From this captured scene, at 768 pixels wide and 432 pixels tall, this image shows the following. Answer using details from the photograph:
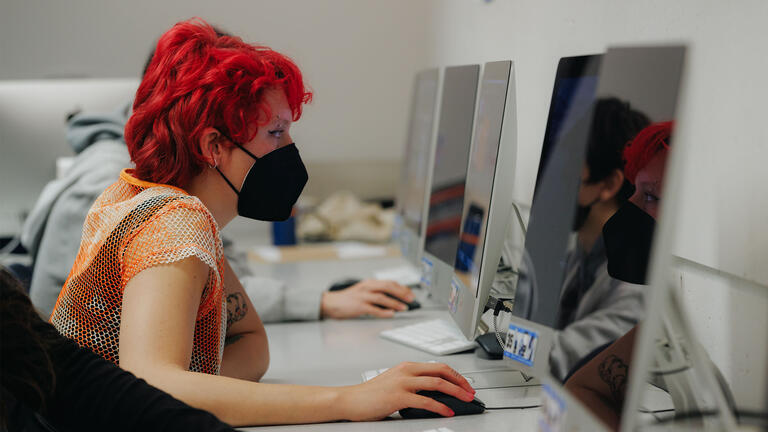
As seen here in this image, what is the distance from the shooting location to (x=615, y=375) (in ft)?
2.77

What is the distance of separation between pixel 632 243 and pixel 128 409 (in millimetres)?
633

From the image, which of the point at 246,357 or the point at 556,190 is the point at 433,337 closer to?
the point at 246,357

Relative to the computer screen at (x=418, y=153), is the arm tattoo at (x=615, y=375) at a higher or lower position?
lower

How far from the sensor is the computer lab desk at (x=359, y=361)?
1.02 m

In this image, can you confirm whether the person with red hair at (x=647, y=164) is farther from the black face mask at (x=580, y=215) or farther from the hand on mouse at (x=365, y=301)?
the hand on mouse at (x=365, y=301)

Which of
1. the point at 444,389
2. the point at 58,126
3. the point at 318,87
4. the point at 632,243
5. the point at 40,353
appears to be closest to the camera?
the point at 40,353

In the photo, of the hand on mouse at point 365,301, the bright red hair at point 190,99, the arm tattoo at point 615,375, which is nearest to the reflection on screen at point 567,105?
the arm tattoo at point 615,375

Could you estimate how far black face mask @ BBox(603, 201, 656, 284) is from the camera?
2.81ft

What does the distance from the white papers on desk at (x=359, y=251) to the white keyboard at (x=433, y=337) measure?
0.89 meters

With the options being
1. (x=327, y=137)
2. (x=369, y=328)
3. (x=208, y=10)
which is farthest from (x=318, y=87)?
(x=369, y=328)

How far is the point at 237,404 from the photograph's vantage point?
94 cm

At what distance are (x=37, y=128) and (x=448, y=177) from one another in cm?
146

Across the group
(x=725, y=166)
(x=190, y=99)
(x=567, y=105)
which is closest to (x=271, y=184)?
(x=190, y=99)

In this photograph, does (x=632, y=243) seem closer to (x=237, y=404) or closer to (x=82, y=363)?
(x=237, y=404)
